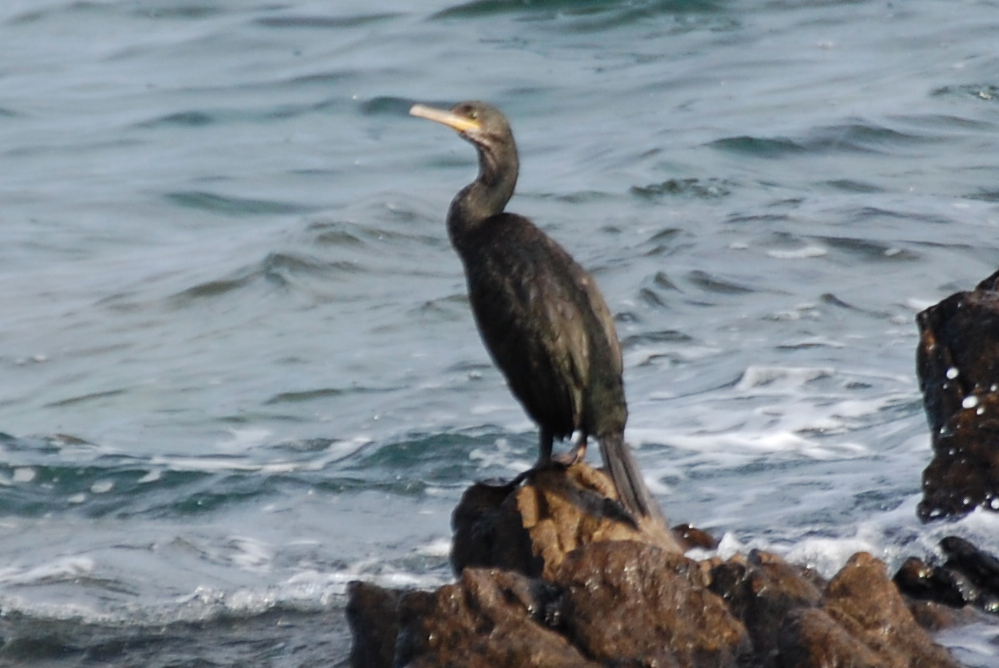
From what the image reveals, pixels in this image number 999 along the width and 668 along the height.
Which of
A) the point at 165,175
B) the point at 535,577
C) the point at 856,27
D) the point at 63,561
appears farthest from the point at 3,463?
the point at 856,27

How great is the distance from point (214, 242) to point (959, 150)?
4.86 m

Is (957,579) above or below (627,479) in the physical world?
below

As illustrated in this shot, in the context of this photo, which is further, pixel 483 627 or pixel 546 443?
pixel 546 443

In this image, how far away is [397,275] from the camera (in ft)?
34.7

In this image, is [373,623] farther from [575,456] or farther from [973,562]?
[973,562]

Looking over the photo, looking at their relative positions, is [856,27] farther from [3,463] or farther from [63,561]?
[63,561]

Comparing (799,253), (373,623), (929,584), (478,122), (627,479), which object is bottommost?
(799,253)

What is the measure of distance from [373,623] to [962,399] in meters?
1.84

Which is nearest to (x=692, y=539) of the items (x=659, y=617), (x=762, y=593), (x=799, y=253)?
(x=762, y=593)

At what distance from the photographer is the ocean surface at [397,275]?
6129 mm

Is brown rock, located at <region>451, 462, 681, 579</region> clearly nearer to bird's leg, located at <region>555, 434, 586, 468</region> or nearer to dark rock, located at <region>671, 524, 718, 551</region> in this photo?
bird's leg, located at <region>555, 434, 586, 468</region>

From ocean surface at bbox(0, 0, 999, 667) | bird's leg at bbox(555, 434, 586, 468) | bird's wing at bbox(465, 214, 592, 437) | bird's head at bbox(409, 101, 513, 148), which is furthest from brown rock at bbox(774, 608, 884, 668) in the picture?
bird's head at bbox(409, 101, 513, 148)

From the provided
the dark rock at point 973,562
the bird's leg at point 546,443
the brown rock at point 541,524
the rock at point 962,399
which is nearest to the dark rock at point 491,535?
the brown rock at point 541,524

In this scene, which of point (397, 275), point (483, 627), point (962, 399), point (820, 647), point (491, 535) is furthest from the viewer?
point (397, 275)
